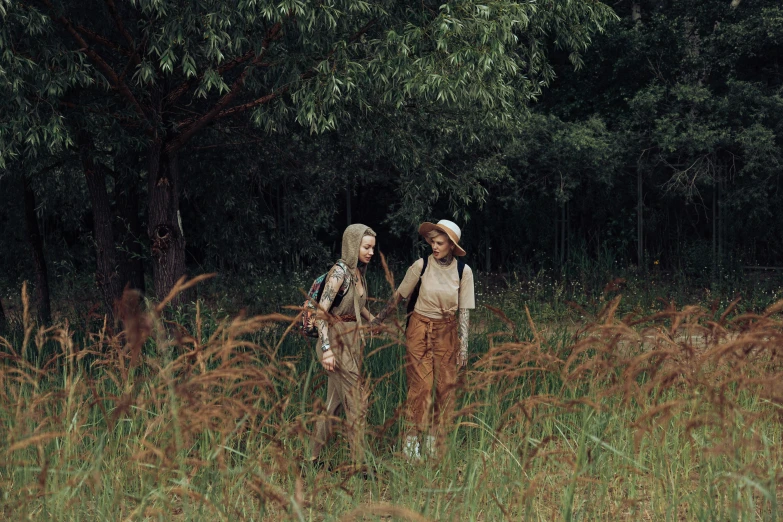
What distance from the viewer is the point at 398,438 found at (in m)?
4.25

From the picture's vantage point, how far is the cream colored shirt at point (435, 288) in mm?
6051

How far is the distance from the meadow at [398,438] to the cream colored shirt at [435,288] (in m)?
0.71

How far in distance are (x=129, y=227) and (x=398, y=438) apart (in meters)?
7.73

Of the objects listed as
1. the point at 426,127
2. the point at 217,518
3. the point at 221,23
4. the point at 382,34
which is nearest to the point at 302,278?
the point at 426,127

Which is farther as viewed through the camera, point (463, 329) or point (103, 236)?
point (103, 236)

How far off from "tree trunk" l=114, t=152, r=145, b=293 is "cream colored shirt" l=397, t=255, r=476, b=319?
18.6 feet

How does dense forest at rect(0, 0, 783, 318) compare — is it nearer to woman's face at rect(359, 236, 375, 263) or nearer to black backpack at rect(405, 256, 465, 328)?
black backpack at rect(405, 256, 465, 328)

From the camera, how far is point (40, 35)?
7.47 meters

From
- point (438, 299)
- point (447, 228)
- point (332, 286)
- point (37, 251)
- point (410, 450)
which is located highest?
point (447, 228)

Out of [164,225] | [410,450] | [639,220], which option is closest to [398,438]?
[410,450]

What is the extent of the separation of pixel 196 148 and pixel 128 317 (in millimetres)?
8042

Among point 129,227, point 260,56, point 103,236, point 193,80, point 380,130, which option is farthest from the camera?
point 129,227

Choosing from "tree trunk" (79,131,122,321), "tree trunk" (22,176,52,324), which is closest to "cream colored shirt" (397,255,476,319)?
"tree trunk" (79,131,122,321)

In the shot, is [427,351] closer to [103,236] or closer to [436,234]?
[436,234]
